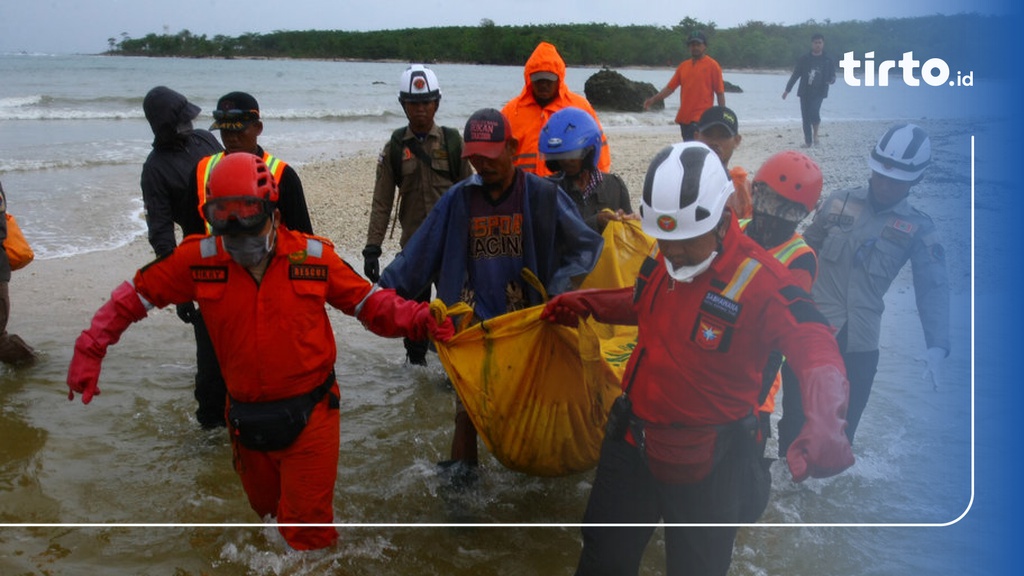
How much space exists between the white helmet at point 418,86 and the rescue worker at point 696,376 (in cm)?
273

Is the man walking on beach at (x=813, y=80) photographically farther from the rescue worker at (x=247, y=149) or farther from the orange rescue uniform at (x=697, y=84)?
the rescue worker at (x=247, y=149)

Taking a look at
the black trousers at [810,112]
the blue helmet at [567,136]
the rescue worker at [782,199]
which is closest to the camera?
the rescue worker at [782,199]

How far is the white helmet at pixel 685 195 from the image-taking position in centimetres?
263

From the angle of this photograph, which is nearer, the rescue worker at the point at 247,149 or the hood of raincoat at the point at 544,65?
the rescue worker at the point at 247,149

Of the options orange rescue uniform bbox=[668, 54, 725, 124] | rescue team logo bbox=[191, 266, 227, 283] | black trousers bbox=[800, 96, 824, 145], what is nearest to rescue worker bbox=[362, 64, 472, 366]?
rescue team logo bbox=[191, 266, 227, 283]

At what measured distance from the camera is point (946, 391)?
17.8 ft

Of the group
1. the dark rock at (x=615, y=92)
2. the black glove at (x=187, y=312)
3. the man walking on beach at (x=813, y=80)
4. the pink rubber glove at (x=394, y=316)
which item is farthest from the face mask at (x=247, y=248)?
the dark rock at (x=615, y=92)

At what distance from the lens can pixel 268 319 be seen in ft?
10.8

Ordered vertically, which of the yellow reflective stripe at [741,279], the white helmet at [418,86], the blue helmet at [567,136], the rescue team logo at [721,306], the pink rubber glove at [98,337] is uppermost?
the white helmet at [418,86]

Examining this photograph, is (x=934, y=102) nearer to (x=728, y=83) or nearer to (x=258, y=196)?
(x=258, y=196)

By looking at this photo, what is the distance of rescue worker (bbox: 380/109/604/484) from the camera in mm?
4062

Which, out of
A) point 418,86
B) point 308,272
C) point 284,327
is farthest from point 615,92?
point 284,327

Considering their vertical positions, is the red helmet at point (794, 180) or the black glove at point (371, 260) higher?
the red helmet at point (794, 180)

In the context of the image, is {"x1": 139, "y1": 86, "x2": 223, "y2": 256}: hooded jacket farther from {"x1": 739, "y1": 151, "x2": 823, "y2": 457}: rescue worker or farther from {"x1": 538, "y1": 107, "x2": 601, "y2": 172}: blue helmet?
{"x1": 739, "y1": 151, "x2": 823, "y2": 457}: rescue worker
